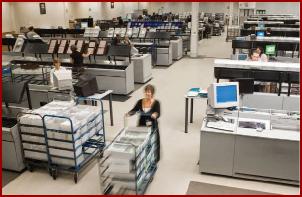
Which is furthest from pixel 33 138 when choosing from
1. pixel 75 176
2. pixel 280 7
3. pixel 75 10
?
pixel 280 7

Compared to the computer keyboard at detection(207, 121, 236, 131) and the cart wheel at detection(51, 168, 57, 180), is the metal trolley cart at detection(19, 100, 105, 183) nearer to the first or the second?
the cart wheel at detection(51, 168, 57, 180)

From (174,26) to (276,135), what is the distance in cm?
1251

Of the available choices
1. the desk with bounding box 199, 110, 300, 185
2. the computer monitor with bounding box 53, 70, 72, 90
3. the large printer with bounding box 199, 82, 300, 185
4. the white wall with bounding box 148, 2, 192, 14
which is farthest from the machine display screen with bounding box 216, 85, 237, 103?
the white wall with bounding box 148, 2, 192, 14

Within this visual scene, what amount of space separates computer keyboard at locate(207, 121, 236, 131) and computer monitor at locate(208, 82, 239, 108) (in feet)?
1.22

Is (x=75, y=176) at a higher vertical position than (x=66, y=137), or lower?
lower

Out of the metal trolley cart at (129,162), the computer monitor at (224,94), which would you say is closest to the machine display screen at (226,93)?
the computer monitor at (224,94)

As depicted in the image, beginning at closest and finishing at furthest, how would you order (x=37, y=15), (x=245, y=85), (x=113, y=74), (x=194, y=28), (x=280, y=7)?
1. (x=245, y=85)
2. (x=113, y=74)
3. (x=194, y=28)
4. (x=37, y=15)
5. (x=280, y=7)

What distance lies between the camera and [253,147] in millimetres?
4395

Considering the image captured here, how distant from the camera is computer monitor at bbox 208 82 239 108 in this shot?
493 cm

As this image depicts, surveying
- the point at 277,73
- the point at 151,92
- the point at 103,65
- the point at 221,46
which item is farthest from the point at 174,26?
the point at 151,92

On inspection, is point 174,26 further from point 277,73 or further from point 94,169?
point 94,169

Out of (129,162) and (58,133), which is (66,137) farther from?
(129,162)

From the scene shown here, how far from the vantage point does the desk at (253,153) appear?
4.31m

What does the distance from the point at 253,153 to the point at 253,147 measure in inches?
3.8
